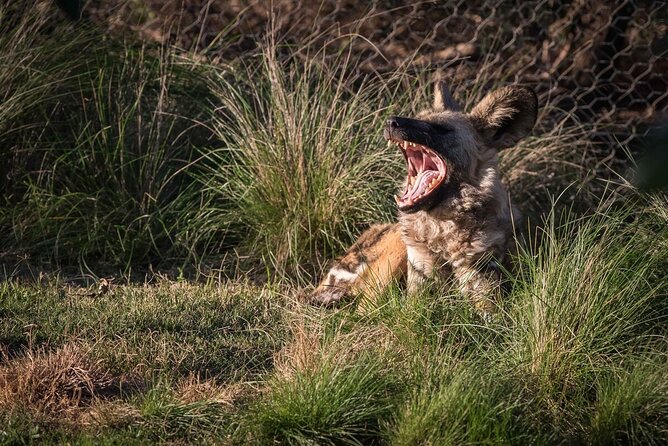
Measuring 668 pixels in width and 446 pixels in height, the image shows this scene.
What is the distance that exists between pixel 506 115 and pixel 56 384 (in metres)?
2.36

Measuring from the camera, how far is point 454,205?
4.41m

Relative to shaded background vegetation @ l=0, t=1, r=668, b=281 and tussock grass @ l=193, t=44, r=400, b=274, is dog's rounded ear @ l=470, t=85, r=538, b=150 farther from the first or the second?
tussock grass @ l=193, t=44, r=400, b=274

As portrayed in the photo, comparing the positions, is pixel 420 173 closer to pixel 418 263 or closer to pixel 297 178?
pixel 418 263

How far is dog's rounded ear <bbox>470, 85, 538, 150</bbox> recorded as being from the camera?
4.62m

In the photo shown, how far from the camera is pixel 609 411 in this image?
328 centimetres

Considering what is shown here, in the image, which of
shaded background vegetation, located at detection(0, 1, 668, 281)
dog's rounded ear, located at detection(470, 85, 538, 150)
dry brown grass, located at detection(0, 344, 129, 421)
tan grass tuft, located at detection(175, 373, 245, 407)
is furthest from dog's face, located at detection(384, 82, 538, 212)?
dry brown grass, located at detection(0, 344, 129, 421)

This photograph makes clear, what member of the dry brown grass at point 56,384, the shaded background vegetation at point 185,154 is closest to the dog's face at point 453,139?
the shaded background vegetation at point 185,154

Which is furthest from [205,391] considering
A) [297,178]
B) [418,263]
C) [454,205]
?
[297,178]

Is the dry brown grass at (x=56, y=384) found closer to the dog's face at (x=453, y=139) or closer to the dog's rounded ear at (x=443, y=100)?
the dog's face at (x=453, y=139)

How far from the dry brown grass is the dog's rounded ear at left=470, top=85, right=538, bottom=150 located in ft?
6.77

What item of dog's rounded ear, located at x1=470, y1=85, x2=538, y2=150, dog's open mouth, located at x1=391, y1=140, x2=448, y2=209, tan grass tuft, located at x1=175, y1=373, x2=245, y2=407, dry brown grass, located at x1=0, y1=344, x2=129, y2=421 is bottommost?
tan grass tuft, located at x1=175, y1=373, x2=245, y2=407

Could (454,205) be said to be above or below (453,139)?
below

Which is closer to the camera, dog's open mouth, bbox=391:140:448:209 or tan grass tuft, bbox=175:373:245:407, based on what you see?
tan grass tuft, bbox=175:373:245:407

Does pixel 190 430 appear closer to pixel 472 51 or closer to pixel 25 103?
pixel 25 103
